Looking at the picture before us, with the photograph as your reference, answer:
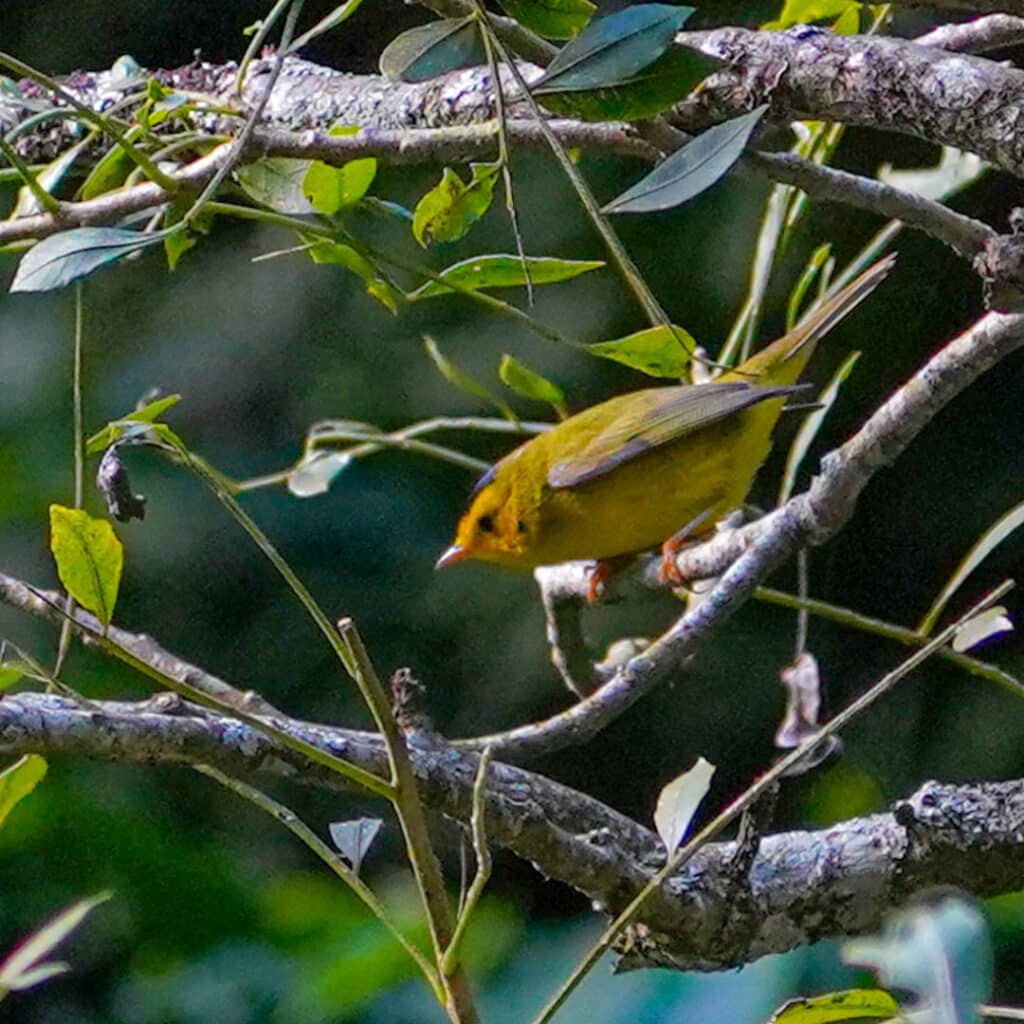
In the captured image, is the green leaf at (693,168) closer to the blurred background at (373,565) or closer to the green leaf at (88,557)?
the green leaf at (88,557)

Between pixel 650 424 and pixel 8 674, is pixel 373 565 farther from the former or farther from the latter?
pixel 8 674

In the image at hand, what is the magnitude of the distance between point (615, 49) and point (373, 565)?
2.19m

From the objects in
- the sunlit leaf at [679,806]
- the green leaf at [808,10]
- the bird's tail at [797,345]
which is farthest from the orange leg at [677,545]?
the sunlit leaf at [679,806]

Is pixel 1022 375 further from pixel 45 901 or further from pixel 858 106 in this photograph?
pixel 858 106

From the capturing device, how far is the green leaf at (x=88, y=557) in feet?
2.41

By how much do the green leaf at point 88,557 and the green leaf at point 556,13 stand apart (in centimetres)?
30

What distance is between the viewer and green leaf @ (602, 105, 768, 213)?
734 mm

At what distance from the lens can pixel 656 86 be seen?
75 centimetres

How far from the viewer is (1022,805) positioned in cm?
96

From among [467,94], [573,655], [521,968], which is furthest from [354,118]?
[521,968]

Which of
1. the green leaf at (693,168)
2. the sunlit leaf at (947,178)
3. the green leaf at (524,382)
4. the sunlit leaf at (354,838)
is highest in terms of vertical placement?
the green leaf at (693,168)

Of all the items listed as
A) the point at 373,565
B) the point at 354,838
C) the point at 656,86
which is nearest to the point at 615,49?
the point at 656,86

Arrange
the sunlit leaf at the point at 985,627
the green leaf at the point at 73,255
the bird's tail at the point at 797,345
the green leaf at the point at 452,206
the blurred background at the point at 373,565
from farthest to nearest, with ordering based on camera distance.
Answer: the blurred background at the point at 373,565, the bird's tail at the point at 797,345, the sunlit leaf at the point at 985,627, the green leaf at the point at 452,206, the green leaf at the point at 73,255

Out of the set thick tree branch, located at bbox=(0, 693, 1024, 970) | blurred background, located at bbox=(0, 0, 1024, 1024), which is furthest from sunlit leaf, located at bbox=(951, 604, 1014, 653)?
blurred background, located at bbox=(0, 0, 1024, 1024)
